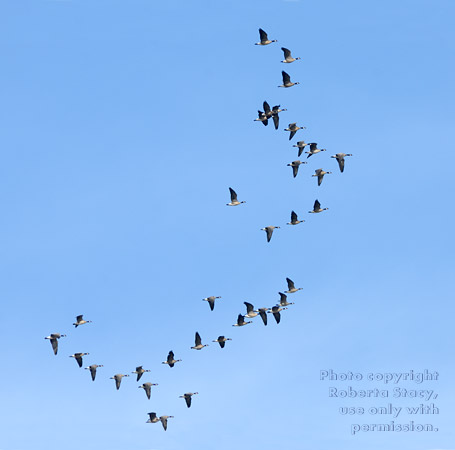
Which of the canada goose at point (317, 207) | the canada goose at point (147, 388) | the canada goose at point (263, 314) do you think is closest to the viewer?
the canada goose at point (263, 314)

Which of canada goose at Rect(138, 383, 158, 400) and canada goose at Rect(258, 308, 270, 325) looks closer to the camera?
canada goose at Rect(258, 308, 270, 325)

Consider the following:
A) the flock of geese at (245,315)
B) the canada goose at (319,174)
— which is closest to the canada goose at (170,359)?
the flock of geese at (245,315)

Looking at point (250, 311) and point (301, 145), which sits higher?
point (301, 145)

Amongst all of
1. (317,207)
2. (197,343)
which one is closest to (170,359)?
(197,343)

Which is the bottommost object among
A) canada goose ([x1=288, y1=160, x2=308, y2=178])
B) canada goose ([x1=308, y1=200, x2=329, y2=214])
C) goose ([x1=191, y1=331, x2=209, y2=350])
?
goose ([x1=191, y1=331, x2=209, y2=350])

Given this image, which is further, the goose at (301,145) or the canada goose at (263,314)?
the goose at (301,145)

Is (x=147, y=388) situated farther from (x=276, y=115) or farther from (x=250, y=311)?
(x=276, y=115)

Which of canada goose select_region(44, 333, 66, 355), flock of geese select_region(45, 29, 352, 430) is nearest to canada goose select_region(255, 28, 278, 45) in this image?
flock of geese select_region(45, 29, 352, 430)

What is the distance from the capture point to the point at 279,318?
105062mm

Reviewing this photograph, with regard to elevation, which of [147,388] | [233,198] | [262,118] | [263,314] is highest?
[262,118]

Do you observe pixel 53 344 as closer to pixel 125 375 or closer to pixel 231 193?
pixel 125 375

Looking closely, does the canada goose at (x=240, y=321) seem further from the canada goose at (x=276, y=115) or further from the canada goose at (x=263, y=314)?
the canada goose at (x=276, y=115)

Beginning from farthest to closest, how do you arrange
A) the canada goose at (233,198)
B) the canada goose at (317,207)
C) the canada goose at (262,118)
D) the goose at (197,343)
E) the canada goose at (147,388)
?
the canada goose at (317,207) < the canada goose at (233,198) < the canada goose at (147,388) < the goose at (197,343) < the canada goose at (262,118)

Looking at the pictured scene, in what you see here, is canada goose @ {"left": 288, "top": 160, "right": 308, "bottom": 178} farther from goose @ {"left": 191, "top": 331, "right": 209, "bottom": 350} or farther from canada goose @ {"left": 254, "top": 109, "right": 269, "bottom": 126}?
goose @ {"left": 191, "top": 331, "right": 209, "bottom": 350}
